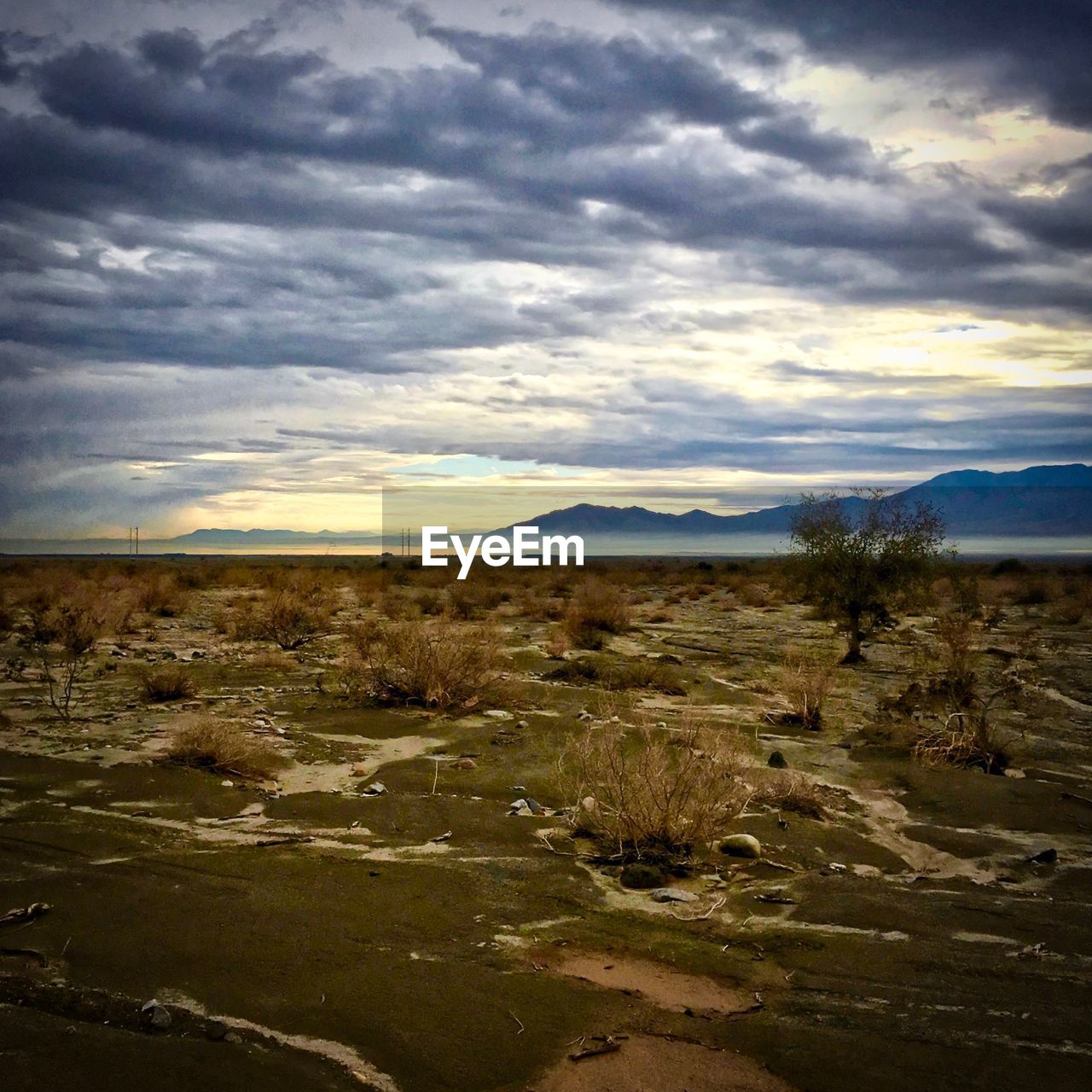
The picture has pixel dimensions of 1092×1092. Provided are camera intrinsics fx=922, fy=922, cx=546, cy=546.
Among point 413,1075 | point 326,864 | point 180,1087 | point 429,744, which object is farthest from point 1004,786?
point 180,1087

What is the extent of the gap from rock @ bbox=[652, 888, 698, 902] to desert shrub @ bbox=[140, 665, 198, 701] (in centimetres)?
854

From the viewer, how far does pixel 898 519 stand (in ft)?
61.0

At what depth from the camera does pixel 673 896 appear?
635cm

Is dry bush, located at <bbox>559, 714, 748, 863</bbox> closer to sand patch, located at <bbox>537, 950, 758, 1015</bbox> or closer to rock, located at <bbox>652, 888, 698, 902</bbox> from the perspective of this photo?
rock, located at <bbox>652, 888, 698, 902</bbox>

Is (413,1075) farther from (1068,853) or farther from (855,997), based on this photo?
(1068,853)

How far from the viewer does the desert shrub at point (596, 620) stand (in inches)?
785

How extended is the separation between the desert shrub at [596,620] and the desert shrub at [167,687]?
878 cm

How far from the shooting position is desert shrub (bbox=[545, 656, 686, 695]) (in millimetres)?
14648

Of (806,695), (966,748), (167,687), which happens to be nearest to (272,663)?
(167,687)

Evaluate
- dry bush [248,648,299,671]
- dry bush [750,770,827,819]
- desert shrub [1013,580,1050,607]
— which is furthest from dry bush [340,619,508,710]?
desert shrub [1013,580,1050,607]

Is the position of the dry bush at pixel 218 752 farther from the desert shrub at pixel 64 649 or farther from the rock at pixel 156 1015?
the rock at pixel 156 1015

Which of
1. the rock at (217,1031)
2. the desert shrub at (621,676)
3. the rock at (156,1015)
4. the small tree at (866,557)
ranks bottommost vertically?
the rock at (217,1031)

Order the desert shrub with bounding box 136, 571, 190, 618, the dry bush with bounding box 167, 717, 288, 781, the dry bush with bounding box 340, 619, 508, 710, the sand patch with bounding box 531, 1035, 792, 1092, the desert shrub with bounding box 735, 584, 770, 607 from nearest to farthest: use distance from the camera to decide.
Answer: the sand patch with bounding box 531, 1035, 792, 1092 → the dry bush with bounding box 167, 717, 288, 781 → the dry bush with bounding box 340, 619, 508, 710 → the desert shrub with bounding box 136, 571, 190, 618 → the desert shrub with bounding box 735, 584, 770, 607

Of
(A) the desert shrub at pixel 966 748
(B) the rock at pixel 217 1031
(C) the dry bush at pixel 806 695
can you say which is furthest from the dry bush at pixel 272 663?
(B) the rock at pixel 217 1031
